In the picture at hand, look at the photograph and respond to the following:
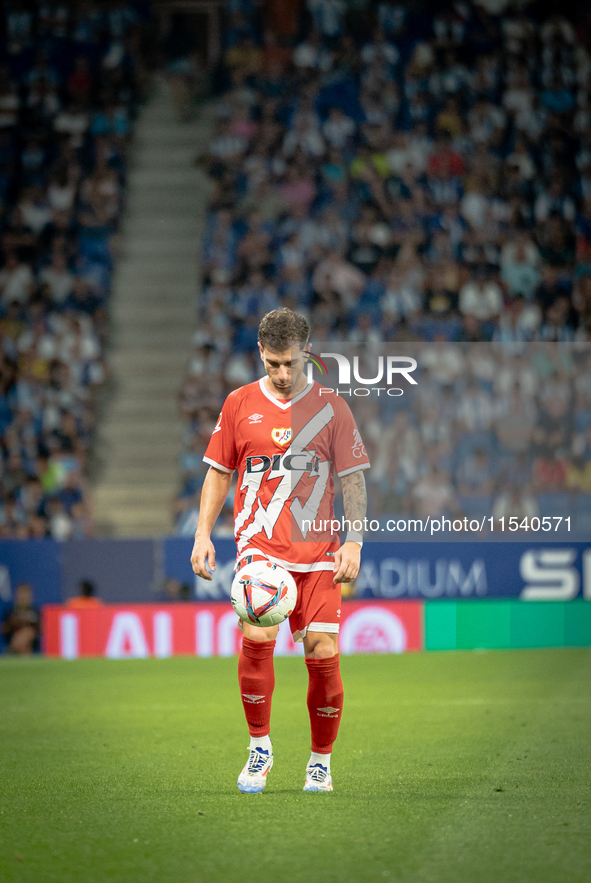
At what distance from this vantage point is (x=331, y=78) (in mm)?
17500

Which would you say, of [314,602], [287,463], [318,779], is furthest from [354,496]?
[318,779]

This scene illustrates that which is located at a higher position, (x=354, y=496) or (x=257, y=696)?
(x=354, y=496)

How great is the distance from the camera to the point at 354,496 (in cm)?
480

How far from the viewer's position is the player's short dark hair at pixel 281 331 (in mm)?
4598

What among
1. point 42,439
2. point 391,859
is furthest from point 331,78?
point 391,859

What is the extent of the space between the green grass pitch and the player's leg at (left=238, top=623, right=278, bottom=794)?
0.33 feet

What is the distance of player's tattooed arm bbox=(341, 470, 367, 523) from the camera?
479 centimetres

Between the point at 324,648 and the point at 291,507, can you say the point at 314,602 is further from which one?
the point at 291,507

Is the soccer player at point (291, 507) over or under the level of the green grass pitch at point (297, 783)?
over

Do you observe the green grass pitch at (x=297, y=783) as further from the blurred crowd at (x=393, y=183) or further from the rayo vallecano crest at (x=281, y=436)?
the blurred crowd at (x=393, y=183)

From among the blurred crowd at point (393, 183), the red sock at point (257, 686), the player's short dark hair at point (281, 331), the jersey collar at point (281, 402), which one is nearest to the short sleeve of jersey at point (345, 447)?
the jersey collar at point (281, 402)

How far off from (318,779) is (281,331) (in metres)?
1.95
